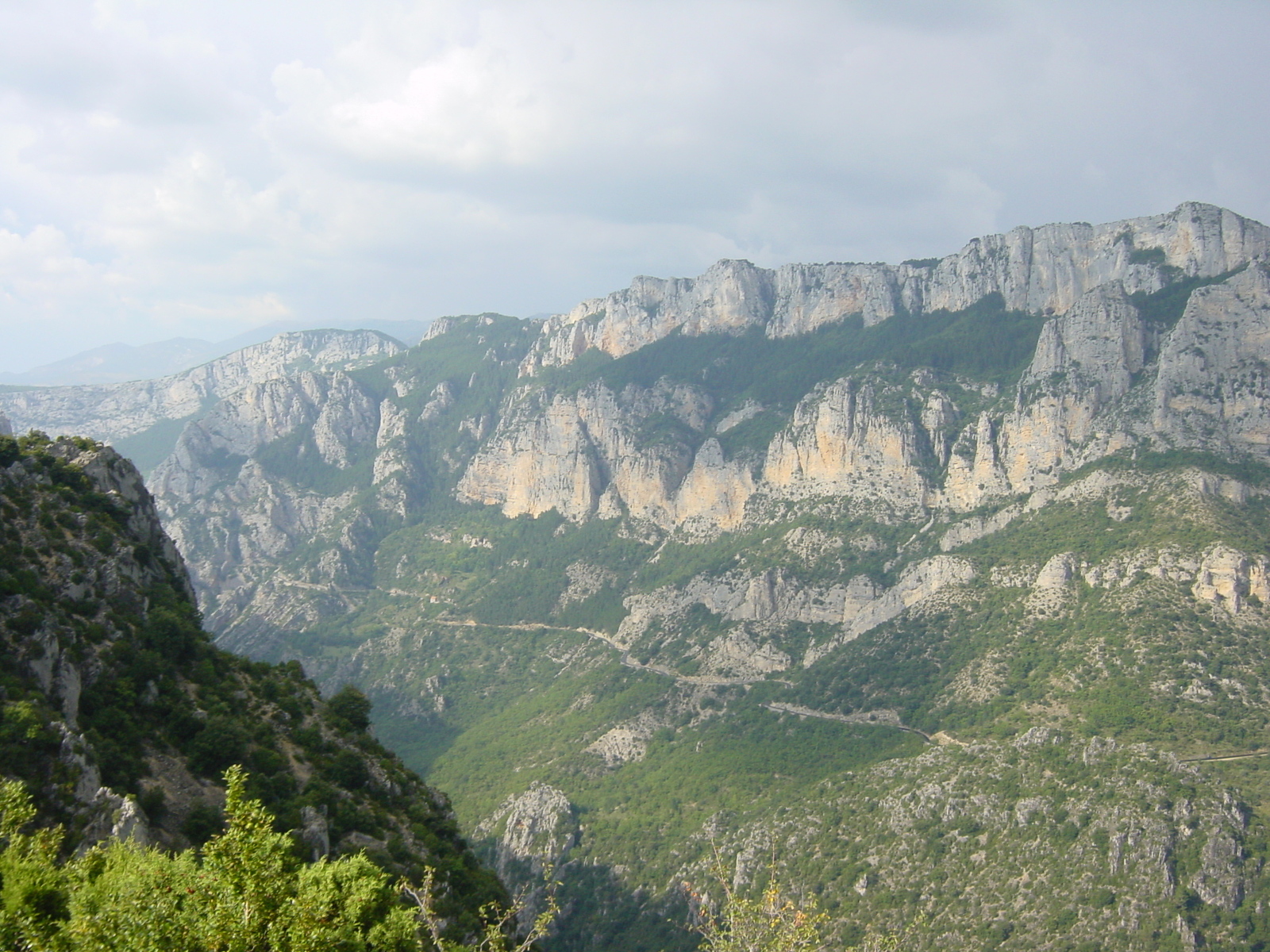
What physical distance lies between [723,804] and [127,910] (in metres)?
82.2

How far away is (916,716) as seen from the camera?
9819 cm

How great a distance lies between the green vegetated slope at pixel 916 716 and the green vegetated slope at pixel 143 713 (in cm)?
3334

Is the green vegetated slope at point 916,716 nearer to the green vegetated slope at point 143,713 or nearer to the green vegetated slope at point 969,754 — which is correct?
the green vegetated slope at point 969,754

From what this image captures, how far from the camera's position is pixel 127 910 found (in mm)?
17875

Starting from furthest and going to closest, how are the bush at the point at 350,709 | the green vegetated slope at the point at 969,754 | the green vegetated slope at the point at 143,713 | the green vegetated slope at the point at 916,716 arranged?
1. the green vegetated slope at the point at 916,716
2. the green vegetated slope at the point at 969,754
3. the bush at the point at 350,709
4. the green vegetated slope at the point at 143,713

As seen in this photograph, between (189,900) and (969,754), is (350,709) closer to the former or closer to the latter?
(189,900)

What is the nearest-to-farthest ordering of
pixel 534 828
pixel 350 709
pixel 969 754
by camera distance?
1. pixel 350 709
2. pixel 969 754
3. pixel 534 828

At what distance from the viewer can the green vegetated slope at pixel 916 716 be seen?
211 feet

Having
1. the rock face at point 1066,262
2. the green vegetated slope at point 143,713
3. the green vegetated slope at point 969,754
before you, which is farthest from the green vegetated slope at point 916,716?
the green vegetated slope at point 143,713

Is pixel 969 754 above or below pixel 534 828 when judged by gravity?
above

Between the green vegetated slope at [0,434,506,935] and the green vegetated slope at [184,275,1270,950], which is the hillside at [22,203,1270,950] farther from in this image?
the green vegetated slope at [0,434,506,935]

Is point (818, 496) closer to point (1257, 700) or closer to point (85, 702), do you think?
point (1257, 700)

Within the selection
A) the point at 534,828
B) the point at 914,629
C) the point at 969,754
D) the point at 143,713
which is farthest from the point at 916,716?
the point at 143,713

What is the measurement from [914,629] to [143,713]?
100.0 meters
